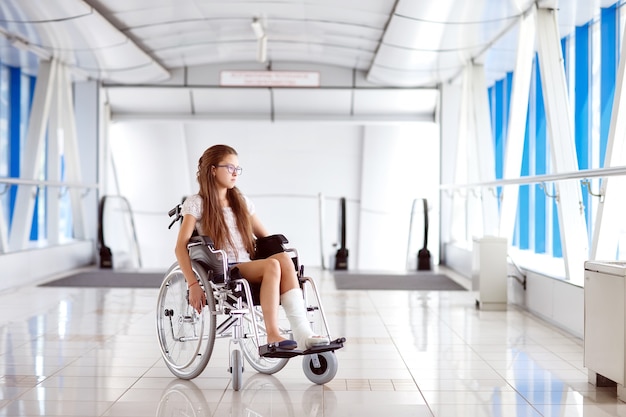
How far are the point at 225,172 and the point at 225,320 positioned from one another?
0.73 meters

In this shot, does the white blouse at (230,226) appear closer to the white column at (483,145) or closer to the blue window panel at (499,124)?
the white column at (483,145)

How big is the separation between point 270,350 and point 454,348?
176 cm

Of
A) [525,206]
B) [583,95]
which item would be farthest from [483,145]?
[525,206]

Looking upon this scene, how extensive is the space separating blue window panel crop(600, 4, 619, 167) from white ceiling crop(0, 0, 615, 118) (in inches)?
8.5

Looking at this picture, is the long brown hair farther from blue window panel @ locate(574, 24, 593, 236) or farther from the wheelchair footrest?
blue window panel @ locate(574, 24, 593, 236)

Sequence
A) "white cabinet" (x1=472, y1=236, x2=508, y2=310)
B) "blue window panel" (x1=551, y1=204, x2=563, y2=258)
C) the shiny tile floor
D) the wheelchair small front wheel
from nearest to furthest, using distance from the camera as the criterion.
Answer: the shiny tile floor < the wheelchair small front wheel < "white cabinet" (x1=472, y1=236, x2=508, y2=310) < "blue window panel" (x1=551, y1=204, x2=563, y2=258)

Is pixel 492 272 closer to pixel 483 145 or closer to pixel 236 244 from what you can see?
pixel 236 244

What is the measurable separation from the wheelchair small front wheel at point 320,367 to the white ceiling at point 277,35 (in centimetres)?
366

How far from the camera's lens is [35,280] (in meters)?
8.76

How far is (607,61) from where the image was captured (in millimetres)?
7523

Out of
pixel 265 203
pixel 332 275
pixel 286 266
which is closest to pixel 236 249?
pixel 286 266

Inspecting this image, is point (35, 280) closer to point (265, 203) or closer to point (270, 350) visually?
point (270, 350)

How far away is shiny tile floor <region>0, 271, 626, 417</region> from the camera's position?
358cm

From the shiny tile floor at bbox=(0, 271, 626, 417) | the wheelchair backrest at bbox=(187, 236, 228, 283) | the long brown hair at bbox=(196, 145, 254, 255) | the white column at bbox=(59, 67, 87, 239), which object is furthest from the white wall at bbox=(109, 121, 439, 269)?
the wheelchair backrest at bbox=(187, 236, 228, 283)
